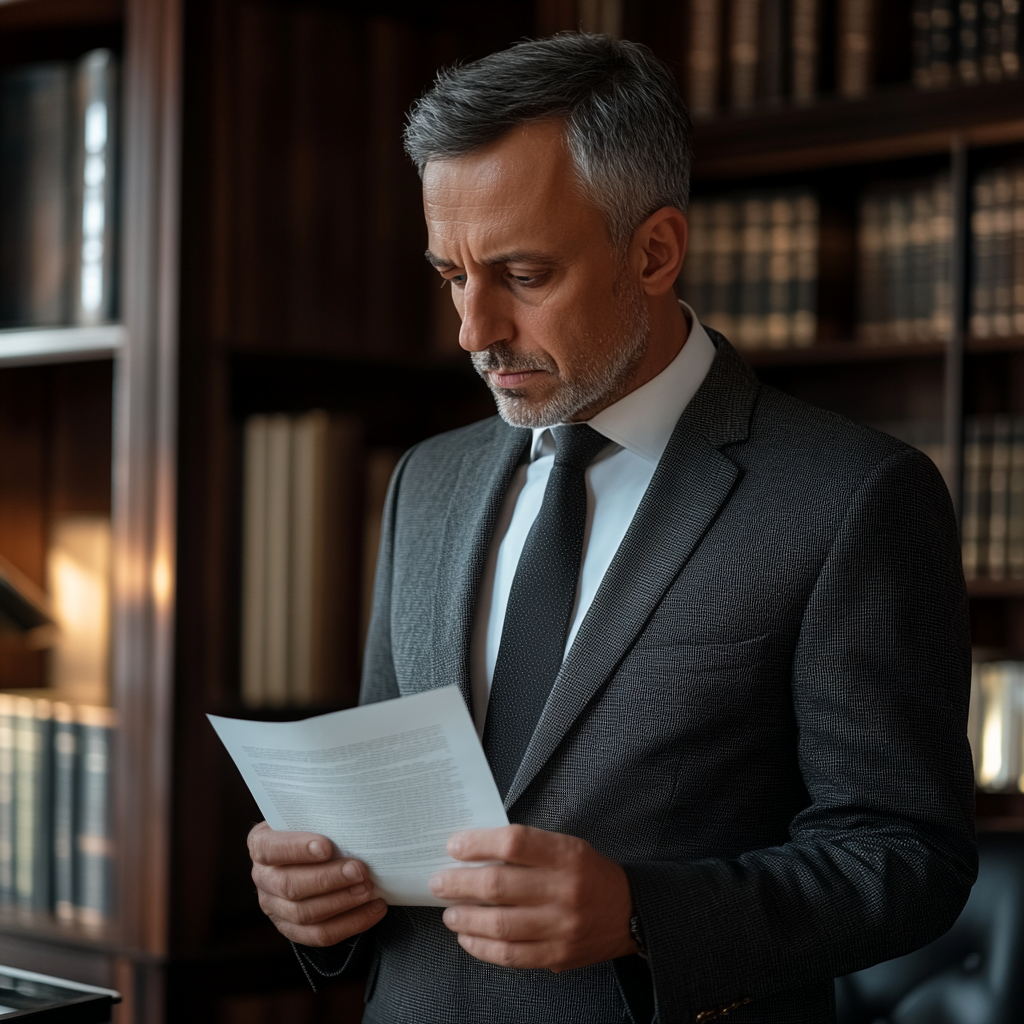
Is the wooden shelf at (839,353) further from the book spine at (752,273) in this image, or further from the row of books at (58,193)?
the row of books at (58,193)

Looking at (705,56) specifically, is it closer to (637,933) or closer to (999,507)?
(999,507)

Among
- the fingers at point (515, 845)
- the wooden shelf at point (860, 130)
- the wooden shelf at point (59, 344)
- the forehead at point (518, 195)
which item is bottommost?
the fingers at point (515, 845)

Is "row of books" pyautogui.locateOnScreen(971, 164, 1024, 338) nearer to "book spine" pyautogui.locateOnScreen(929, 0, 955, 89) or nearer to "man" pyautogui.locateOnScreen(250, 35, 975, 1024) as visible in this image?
"book spine" pyautogui.locateOnScreen(929, 0, 955, 89)

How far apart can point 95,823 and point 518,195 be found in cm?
162

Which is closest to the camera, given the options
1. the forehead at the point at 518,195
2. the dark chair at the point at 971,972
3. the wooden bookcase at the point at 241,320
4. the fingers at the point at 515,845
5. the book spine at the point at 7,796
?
the fingers at the point at 515,845

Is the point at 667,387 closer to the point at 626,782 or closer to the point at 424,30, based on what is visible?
the point at 626,782

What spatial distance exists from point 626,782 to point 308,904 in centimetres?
30

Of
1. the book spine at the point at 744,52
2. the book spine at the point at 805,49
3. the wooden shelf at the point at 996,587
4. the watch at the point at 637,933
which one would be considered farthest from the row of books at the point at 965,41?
the watch at the point at 637,933

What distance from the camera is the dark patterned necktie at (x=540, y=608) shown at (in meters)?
1.23

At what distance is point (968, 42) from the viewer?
2.40 metres

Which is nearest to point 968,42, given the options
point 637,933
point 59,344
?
point 59,344

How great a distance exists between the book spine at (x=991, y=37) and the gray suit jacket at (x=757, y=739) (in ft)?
4.73

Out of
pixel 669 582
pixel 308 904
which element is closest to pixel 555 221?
pixel 669 582

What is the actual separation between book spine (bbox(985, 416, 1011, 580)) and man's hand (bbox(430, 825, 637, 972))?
1.66m
